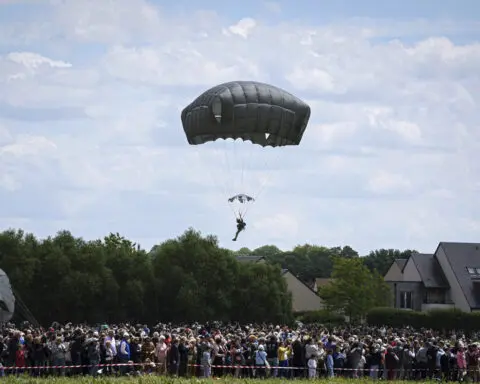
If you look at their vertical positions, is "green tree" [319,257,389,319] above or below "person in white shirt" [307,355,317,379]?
above

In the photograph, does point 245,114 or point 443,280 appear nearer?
point 245,114

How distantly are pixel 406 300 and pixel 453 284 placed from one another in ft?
18.8

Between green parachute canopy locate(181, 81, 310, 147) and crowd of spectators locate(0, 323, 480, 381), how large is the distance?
25.8 ft

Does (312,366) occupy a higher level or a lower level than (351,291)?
lower

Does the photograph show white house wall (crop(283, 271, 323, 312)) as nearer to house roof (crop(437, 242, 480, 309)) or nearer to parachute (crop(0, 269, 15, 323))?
house roof (crop(437, 242, 480, 309))

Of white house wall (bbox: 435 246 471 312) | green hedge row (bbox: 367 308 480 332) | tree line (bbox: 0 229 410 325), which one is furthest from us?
white house wall (bbox: 435 246 471 312)

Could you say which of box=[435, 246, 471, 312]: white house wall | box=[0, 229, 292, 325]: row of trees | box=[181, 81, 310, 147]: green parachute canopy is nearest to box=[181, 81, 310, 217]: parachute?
box=[181, 81, 310, 147]: green parachute canopy

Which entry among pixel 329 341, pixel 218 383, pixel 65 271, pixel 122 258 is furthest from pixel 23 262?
pixel 218 383

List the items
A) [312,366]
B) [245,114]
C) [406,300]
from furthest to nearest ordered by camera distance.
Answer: [406,300] < [245,114] < [312,366]

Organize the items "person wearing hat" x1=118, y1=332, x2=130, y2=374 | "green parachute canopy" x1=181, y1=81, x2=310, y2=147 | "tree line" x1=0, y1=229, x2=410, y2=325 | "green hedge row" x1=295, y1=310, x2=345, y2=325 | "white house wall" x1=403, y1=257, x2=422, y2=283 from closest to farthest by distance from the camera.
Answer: "person wearing hat" x1=118, y1=332, x2=130, y2=374 < "green parachute canopy" x1=181, y1=81, x2=310, y2=147 < "tree line" x1=0, y1=229, x2=410, y2=325 < "white house wall" x1=403, y1=257, x2=422, y2=283 < "green hedge row" x1=295, y1=310, x2=345, y2=325

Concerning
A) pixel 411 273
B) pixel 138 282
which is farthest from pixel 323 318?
pixel 138 282

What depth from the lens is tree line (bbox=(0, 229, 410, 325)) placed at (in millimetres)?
81438

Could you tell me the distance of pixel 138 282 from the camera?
8638cm

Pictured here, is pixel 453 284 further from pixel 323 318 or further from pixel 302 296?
pixel 302 296
